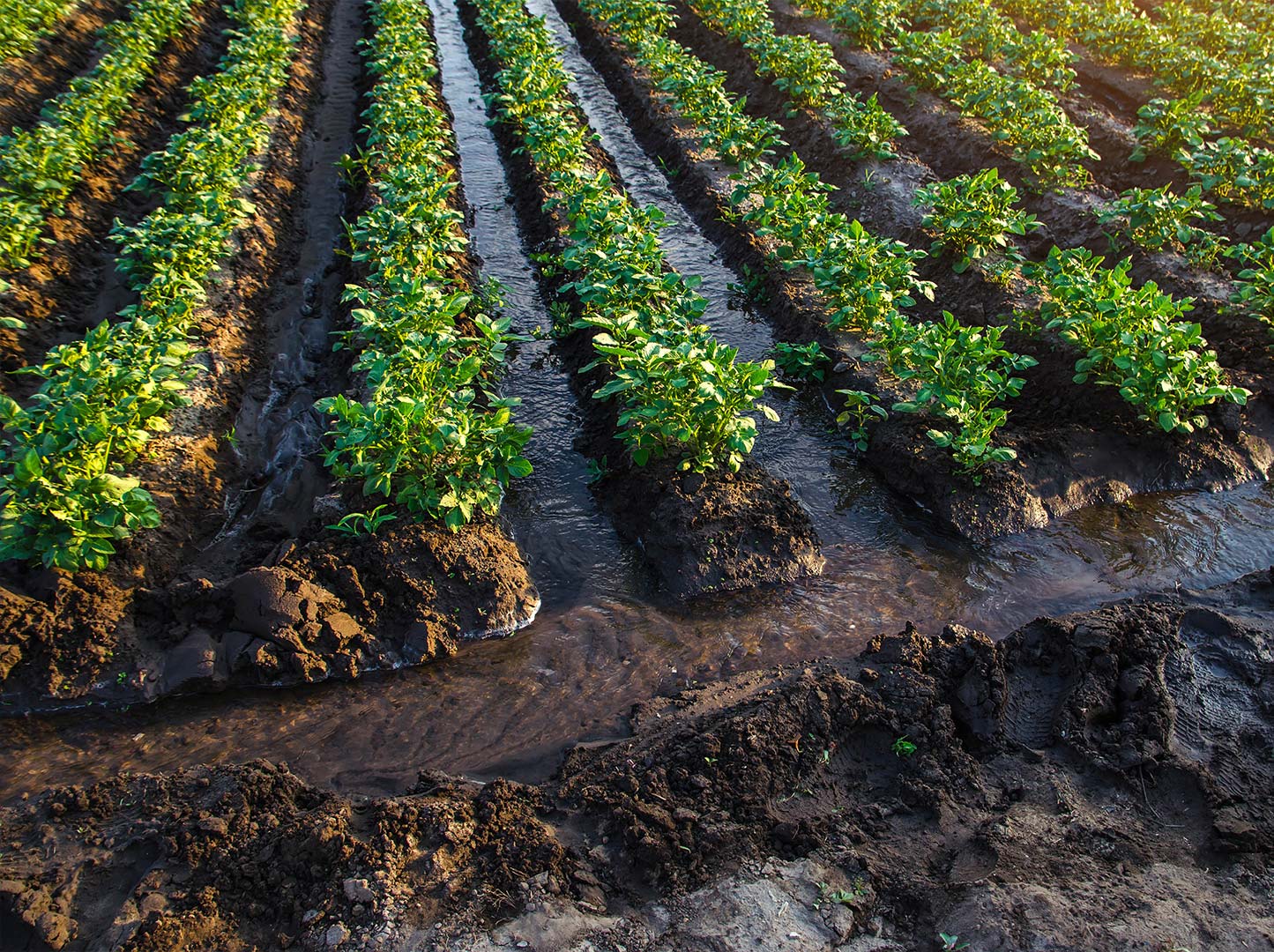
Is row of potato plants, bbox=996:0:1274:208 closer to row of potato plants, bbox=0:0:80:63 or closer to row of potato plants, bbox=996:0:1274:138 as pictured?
row of potato plants, bbox=996:0:1274:138

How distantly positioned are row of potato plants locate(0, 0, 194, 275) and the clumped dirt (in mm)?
6115

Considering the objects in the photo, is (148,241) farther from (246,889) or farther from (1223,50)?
(1223,50)

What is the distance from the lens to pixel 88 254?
26.6 feet

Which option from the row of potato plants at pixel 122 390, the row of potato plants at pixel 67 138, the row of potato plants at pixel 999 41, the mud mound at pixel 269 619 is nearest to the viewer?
the mud mound at pixel 269 619

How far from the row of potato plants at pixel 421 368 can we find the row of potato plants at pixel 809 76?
16.7 ft

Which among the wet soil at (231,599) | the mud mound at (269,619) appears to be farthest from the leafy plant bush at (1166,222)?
the mud mound at (269,619)

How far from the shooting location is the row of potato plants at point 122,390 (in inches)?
180

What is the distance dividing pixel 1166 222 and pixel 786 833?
751 centimetres

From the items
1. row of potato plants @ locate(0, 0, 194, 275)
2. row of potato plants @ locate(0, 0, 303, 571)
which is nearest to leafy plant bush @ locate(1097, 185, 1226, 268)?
row of potato plants @ locate(0, 0, 303, 571)

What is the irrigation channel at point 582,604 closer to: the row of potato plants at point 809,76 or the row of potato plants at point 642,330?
the row of potato plants at point 642,330

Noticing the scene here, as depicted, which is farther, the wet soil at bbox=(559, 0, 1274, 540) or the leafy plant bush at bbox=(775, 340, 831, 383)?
the leafy plant bush at bbox=(775, 340, 831, 383)

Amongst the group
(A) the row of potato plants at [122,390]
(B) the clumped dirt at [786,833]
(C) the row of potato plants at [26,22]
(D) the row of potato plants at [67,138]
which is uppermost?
(C) the row of potato plants at [26,22]

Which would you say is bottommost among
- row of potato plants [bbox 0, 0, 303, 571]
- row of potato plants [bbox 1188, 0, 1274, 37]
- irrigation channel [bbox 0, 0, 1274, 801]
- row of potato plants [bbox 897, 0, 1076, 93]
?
irrigation channel [bbox 0, 0, 1274, 801]

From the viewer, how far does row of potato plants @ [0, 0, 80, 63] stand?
11.3 m
